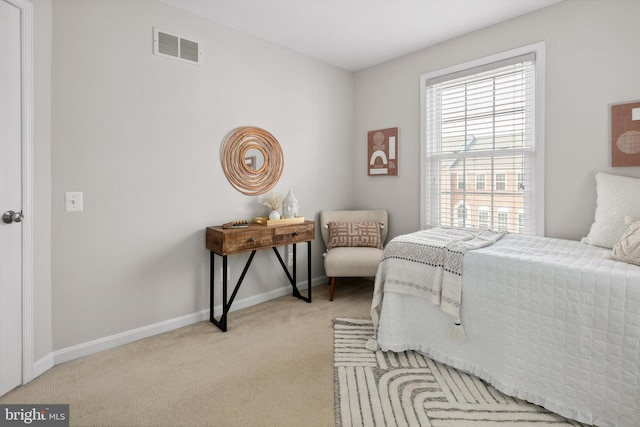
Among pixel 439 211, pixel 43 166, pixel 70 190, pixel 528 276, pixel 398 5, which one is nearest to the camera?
pixel 528 276

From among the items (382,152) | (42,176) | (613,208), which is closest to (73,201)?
(42,176)

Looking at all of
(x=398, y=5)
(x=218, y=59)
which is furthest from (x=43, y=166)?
(x=398, y=5)

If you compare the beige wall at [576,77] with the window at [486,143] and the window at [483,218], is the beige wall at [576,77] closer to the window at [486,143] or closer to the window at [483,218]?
the window at [486,143]

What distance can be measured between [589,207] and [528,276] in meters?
1.15

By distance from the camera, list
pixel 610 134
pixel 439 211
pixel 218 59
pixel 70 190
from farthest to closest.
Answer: pixel 439 211
pixel 218 59
pixel 610 134
pixel 70 190

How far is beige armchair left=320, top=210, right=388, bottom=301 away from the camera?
10.7 ft

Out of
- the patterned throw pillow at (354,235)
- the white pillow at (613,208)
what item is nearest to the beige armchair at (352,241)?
the patterned throw pillow at (354,235)

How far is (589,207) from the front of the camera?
2.51m

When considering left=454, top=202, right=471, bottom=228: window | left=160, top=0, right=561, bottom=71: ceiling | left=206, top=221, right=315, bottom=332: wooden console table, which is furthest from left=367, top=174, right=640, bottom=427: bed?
left=160, top=0, right=561, bottom=71: ceiling

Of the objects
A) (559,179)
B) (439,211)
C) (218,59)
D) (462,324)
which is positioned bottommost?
(462,324)

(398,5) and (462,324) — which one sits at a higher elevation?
(398,5)

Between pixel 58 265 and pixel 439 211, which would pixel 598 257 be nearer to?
pixel 439 211

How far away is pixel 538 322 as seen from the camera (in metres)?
1.79

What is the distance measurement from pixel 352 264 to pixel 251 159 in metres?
1.35
